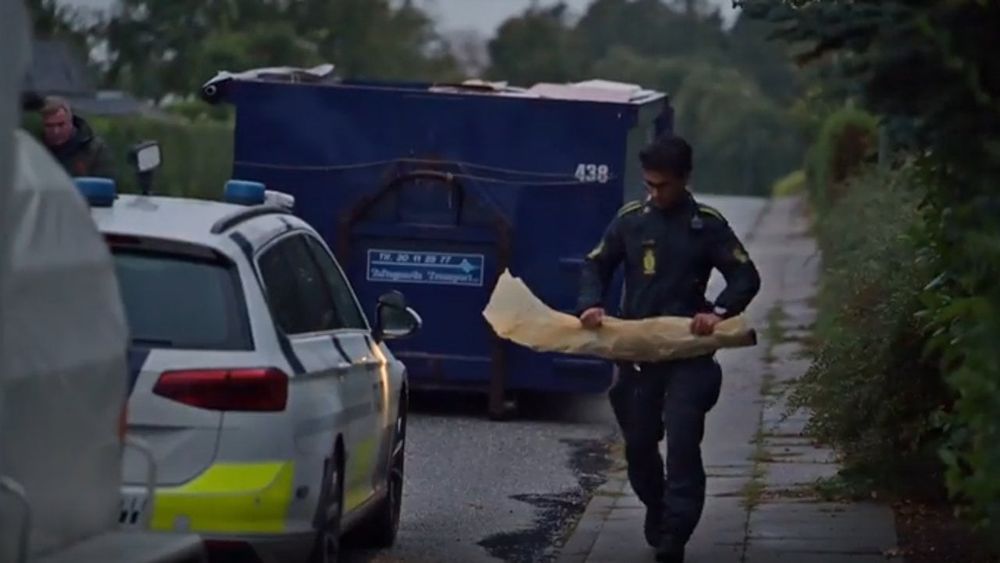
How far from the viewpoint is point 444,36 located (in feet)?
258

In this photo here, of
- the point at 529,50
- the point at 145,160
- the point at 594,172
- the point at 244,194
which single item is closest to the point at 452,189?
the point at 594,172

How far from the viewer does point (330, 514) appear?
8414mm

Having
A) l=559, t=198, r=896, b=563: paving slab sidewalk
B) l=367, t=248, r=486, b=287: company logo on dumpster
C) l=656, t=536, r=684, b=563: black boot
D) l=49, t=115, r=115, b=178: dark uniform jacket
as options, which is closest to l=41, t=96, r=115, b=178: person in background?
l=49, t=115, r=115, b=178: dark uniform jacket

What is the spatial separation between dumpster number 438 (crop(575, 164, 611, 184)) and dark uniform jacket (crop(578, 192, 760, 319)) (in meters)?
4.73

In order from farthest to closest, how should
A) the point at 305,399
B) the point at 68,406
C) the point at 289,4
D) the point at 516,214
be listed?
1. the point at 289,4
2. the point at 516,214
3. the point at 305,399
4. the point at 68,406

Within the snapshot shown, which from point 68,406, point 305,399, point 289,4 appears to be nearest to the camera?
point 68,406

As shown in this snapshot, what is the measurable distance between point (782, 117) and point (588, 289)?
237ft

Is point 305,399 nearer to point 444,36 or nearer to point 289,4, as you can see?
point 289,4

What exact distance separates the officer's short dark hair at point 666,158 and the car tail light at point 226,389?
239cm

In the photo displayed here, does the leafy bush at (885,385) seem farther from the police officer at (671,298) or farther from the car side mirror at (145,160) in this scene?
the car side mirror at (145,160)

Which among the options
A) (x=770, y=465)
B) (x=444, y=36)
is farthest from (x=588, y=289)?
(x=444, y=36)

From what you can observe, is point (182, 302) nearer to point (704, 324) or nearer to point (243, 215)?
point (243, 215)

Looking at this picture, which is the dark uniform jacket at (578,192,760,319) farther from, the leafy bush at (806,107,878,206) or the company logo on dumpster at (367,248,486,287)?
the leafy bush at (806,107,878,206)

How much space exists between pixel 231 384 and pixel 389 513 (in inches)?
100
